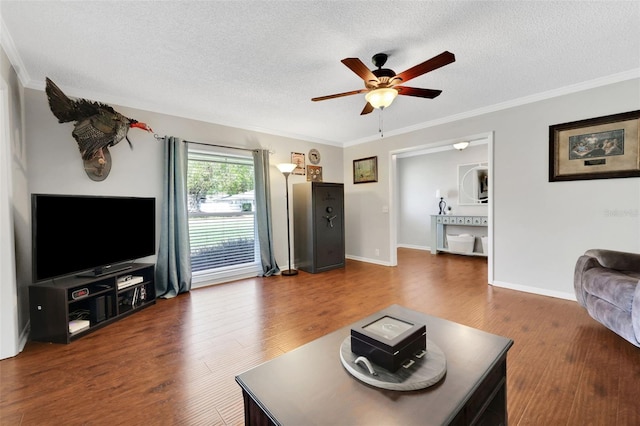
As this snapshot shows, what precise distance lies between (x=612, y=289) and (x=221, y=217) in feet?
14.2

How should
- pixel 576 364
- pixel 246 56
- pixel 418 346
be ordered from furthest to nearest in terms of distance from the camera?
pixel 246 56
pixel 576 364
pixel 418 346

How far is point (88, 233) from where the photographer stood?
254cm

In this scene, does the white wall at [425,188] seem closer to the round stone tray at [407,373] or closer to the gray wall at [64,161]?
the gray wall at [64,161]

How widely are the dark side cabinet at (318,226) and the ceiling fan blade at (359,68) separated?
2.45 metres

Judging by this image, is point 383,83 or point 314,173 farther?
point 314,173

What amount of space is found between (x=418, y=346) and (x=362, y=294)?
243cm

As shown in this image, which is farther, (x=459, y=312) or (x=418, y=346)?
(x=459, y=312)

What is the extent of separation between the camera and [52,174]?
2779 millimetres

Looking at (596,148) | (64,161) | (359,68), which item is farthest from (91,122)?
(596,148)

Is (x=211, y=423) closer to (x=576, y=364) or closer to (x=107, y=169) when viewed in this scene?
(x=576, y=364)

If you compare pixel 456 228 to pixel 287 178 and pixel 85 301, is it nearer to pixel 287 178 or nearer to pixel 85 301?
pixel 287 178

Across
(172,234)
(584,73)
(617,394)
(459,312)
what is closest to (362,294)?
(459,312)

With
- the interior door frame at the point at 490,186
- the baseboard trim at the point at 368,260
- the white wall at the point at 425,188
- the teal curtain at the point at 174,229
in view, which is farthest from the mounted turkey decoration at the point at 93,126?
the white wall at the point at 425,188

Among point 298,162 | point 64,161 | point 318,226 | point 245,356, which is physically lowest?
point 245,356
